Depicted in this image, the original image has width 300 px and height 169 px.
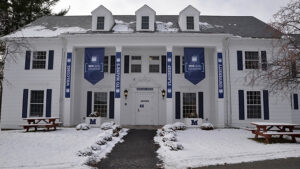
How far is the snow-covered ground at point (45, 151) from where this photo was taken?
7.07 m

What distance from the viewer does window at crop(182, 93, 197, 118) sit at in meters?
17.8

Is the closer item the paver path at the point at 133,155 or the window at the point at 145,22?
the paver path at the point at 133,155

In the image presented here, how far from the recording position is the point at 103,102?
18.0m

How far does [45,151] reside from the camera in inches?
343

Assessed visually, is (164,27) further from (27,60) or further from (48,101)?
(27,60)

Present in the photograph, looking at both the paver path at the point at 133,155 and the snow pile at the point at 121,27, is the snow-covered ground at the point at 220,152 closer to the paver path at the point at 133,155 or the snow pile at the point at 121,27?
the paver path at the point at 133,155

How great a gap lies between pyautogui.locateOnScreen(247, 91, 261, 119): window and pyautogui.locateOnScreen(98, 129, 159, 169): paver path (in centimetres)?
854

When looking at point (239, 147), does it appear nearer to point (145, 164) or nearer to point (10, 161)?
point (145, 164)

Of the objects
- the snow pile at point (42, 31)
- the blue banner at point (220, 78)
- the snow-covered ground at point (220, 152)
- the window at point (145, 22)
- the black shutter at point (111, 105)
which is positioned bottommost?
the snow-covered ground at point (220, 152)

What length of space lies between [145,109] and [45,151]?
9920 mm

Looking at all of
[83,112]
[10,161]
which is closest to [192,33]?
[83,112]

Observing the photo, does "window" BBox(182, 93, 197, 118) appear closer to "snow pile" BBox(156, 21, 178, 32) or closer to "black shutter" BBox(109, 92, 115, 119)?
"snow pile" BBox(156, 21, 178, 32)

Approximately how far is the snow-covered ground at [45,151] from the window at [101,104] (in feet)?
19.5

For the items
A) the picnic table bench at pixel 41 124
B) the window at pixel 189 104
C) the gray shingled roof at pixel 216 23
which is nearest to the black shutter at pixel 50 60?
the gray shingled roof at pixel 216 23
